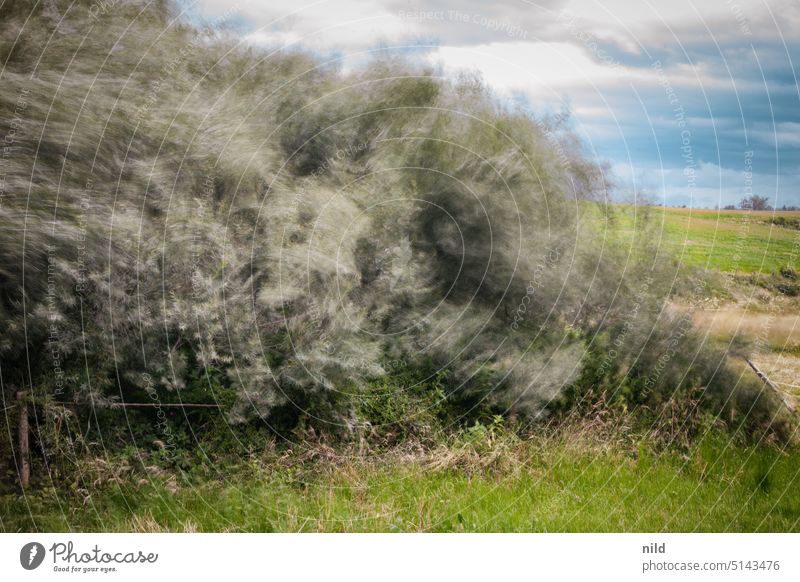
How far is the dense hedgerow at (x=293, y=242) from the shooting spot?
16.0 feet

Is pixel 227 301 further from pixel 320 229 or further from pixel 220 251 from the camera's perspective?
pixel 320 229

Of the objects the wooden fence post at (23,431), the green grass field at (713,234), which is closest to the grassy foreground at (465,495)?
the wooden fence post at (23,431)

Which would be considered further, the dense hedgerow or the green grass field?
the green grass field

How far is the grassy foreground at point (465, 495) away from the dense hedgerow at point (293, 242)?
37 cm

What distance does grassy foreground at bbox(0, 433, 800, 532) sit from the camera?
197 inches

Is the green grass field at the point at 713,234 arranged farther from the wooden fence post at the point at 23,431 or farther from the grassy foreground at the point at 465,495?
the wooden fence post at the point at 23,431
